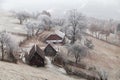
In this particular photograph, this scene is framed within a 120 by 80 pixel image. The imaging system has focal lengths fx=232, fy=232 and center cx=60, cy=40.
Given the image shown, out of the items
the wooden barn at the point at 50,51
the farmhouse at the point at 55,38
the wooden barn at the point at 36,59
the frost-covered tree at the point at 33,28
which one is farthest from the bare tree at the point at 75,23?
the wooden barn at the point at 36,59

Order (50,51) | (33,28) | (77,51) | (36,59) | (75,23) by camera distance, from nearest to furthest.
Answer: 1. (36,59)
2. (77,51)
3. (50,51)
4. (75,23)
5. (33,28)

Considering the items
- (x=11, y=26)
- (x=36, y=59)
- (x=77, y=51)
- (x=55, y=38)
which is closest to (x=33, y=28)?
(x=55, y=38)

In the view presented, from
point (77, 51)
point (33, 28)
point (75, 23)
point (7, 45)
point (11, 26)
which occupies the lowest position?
point (77, 51)

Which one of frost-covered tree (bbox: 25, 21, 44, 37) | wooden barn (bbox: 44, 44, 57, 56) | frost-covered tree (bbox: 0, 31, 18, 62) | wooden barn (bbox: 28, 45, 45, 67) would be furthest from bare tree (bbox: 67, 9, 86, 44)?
frost-covered tree (bbox: 0, 31, 18, 62)

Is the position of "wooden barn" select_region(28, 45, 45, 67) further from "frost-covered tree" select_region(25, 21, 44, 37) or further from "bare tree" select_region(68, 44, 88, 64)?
"frost-covered tree" select_region(25, 21, 44, 37)

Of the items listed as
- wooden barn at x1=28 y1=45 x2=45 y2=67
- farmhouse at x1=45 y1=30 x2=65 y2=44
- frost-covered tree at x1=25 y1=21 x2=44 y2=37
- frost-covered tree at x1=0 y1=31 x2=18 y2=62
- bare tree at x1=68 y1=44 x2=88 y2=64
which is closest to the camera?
wooden barn at x1=28 y1=45 x2=45 y2=67

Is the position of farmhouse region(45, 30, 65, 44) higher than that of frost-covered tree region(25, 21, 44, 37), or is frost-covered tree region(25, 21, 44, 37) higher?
frost-covered tree region(25, 21, 44, 37)

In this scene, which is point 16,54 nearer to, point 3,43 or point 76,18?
point 3,43

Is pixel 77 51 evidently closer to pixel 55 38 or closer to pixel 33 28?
pixel 55 38

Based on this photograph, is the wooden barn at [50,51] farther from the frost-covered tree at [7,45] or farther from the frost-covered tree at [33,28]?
the frost-covered tree at [33,28]
